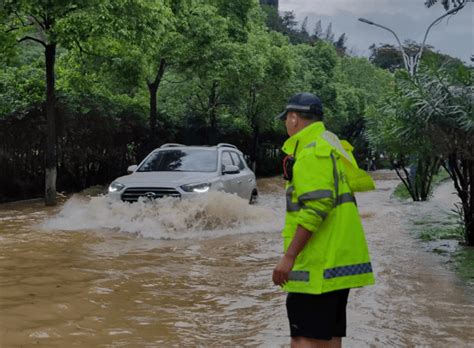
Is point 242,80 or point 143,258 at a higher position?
point 242,80

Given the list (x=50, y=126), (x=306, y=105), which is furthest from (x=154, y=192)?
(x=306, y=105)

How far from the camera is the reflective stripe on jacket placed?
3496 millimetres

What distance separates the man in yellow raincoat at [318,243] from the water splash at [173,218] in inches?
286

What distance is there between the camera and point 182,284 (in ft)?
24.7

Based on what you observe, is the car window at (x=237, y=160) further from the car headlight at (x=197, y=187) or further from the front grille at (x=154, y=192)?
the front grille at (x=154, y=192)

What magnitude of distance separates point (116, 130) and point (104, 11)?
26.3ft

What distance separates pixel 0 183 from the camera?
16.2 m

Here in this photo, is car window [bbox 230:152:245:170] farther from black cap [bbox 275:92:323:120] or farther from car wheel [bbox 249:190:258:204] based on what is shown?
black cap [bbox 275:92:323:120]

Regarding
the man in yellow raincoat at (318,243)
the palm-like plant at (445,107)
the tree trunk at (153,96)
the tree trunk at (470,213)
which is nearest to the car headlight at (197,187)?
the palm-like plant at (445,107)

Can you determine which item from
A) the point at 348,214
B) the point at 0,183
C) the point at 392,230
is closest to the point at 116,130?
the point at 0,183

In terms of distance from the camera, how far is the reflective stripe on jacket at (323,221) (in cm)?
350

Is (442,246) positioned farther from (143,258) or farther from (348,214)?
(348,214)

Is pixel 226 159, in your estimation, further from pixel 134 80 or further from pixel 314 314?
pixel 314 314

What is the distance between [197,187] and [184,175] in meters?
0.59
